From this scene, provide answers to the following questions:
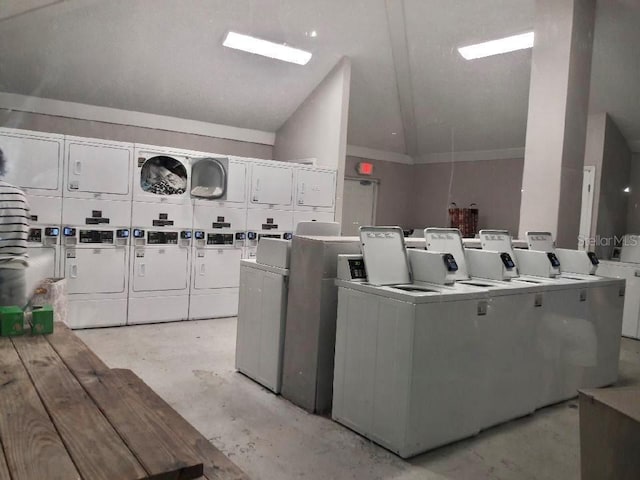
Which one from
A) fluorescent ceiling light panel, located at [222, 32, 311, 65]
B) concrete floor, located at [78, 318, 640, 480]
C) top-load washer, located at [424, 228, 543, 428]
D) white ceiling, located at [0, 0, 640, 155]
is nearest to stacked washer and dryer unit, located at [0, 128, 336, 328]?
concrete floor, located at [78, 318, 640, 480]

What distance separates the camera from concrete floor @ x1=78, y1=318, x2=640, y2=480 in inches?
105

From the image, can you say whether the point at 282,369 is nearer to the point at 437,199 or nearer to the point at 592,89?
the point at 592,89

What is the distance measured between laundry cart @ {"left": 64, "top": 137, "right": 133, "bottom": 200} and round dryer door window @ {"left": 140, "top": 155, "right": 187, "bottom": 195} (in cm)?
30

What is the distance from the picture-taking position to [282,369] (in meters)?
3.63

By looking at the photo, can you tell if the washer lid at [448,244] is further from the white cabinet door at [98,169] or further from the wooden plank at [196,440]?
the white cabinet door at [98,169]

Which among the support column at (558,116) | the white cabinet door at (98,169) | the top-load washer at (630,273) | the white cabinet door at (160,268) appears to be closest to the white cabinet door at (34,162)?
A: the white cabinet door at (98,169)

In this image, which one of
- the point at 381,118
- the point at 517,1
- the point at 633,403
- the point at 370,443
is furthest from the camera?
the point at 381,118

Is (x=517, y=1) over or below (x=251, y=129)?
over

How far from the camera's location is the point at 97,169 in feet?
16.4

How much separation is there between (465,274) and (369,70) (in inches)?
166

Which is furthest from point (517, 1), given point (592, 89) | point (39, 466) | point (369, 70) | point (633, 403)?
point (39, 466)

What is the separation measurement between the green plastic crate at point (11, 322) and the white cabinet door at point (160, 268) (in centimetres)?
305

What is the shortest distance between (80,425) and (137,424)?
149 millimetres

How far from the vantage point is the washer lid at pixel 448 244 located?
3770 millimetres
